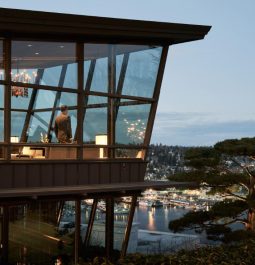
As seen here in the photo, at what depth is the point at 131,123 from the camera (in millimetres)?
13148

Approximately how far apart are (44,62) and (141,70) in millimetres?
2496

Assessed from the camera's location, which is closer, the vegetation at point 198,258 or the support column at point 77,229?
the vegetation at point 198,258

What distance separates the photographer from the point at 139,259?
9.60 m

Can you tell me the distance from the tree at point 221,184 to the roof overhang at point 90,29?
7.28 meters

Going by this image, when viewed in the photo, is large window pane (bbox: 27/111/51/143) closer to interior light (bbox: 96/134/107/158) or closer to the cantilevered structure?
the cantilevered structure

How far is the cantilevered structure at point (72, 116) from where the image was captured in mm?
11086

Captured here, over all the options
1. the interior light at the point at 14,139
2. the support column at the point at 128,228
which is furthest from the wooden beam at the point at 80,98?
the support column at the point at 128,228

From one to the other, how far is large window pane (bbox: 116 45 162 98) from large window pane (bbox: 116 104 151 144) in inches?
14.2

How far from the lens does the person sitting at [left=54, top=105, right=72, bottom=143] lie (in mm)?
11984

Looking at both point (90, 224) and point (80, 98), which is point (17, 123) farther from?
point (90, 224)

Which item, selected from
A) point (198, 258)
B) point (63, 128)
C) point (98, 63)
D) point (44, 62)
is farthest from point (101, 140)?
point (198, 258)

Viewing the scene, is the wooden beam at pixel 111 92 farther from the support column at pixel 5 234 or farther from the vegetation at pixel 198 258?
the vegetation at pixel 198 258

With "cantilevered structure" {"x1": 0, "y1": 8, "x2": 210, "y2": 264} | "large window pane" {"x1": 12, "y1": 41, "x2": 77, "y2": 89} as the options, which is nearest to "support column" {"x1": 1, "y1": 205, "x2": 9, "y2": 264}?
"cantilevered structure" {"x1": 0, "y1": 8, "x2": 210, "y2": 264}

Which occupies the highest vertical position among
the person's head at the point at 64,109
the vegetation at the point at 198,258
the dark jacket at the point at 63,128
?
the person's head at the point at 64,109
